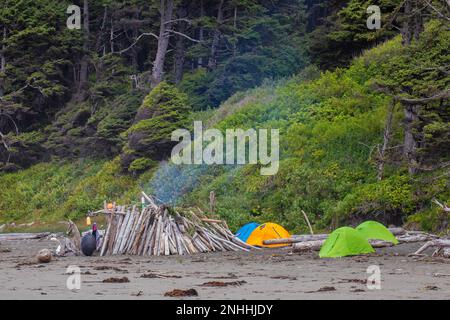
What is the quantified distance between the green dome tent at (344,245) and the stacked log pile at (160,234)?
422 centimetres

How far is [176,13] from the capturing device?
51.7 meters

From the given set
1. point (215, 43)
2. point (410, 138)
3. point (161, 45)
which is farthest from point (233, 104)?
point (410, 138)

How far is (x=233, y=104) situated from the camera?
4281cm

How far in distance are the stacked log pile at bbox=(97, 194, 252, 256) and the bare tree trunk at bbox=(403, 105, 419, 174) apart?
19.7ft

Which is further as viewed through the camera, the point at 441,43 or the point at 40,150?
the point at 40,150

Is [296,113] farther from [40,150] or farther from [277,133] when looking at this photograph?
[40,150]

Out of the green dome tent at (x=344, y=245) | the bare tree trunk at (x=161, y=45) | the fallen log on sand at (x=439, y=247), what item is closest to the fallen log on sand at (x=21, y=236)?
the bare tree trunk at (x=161, y=45)

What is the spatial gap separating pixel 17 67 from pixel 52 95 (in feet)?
9.64

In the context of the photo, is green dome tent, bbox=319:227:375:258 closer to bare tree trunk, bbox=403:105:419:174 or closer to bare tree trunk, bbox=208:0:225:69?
bare tree trunk, bbox=403:105:419:174

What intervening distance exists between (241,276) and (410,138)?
1366 cm

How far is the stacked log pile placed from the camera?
25.1 m

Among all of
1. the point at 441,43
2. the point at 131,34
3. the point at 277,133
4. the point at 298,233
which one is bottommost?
the point at 298,233
